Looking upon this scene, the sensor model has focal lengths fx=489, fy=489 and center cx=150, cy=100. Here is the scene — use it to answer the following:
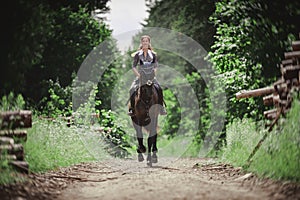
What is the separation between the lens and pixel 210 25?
19531 mm

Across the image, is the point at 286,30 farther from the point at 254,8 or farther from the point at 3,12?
the point at 3,12

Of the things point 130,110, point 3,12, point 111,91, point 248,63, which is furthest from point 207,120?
point 3,12

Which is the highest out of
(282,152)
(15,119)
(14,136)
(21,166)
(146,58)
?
(146,58)

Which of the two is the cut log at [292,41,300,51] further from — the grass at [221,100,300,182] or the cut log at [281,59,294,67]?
the grass at [221,100,300,182]

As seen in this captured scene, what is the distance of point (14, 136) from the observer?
8.09 meters

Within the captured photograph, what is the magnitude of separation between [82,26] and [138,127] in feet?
28.4

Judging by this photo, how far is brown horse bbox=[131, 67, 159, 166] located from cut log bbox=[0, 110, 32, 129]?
419 centimetres

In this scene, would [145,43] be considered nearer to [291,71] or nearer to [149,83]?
[149,83]

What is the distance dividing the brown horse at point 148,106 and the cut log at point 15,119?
13.7 ft

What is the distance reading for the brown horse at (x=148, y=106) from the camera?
11.9m

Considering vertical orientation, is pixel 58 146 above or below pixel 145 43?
below

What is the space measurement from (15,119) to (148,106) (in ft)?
15.9

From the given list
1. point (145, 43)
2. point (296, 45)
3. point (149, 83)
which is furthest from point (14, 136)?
point (145, 43)

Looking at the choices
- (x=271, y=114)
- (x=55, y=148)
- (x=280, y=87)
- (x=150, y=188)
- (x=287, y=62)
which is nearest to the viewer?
(x=150, y=188)
